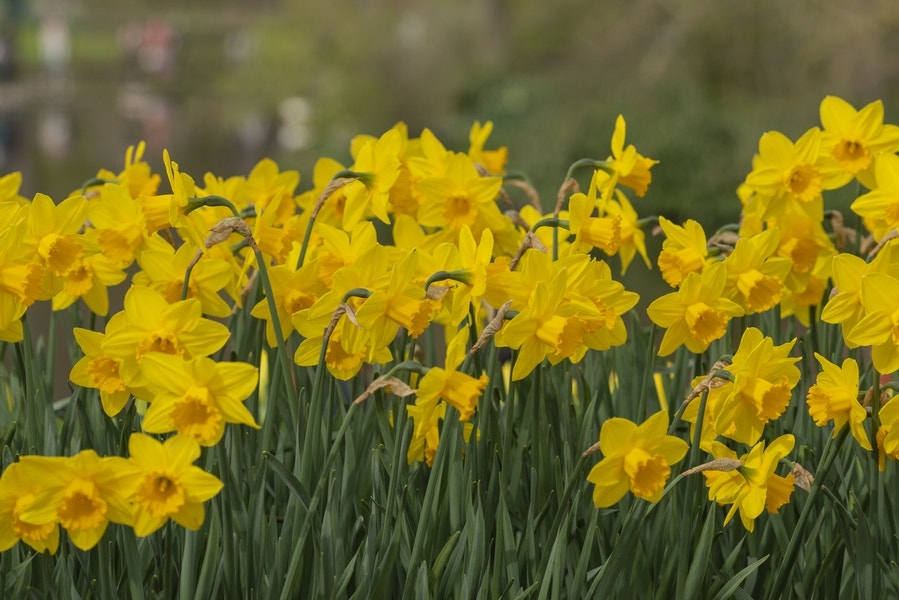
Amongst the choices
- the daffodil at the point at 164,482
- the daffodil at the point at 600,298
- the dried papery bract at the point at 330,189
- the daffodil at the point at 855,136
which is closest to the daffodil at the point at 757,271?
the daffodil at the point at 600,298

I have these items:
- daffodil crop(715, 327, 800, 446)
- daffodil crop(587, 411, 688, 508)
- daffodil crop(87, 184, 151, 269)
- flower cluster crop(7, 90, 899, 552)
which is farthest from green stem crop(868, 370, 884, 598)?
daffodil crop(87, 184, 151, 269)

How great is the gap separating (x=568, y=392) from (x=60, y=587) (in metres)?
0.67

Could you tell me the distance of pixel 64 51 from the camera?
45.7 m

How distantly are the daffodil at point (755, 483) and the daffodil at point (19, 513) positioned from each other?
0.69m

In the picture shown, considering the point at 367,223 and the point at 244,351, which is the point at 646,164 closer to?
the point at 367,223

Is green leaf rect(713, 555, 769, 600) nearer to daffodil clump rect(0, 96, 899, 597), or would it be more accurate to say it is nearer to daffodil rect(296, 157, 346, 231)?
daffodil clump rect(0, 96, 899, 597)

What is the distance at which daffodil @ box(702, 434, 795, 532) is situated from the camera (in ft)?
4.32

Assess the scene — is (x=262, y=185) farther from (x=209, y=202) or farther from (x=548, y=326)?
(x=548, y=326)

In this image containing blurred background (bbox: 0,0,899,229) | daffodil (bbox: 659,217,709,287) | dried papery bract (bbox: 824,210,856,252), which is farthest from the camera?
blurred background (bbox: 0,0,899,229)

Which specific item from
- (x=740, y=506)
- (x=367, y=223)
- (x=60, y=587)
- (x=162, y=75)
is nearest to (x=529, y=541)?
(x=740, y=506)

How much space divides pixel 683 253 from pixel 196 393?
0.71 metres

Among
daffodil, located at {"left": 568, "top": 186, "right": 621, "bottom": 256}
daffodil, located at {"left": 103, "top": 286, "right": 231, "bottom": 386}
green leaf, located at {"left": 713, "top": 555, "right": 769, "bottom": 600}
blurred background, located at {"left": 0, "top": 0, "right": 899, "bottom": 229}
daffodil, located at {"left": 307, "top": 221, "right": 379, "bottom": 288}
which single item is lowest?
green leaf, located at {"left": 713, "top": 555, "right": 769, "bottom": 600}

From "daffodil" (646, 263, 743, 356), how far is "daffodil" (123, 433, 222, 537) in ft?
1.86

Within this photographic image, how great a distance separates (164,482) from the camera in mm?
1146
